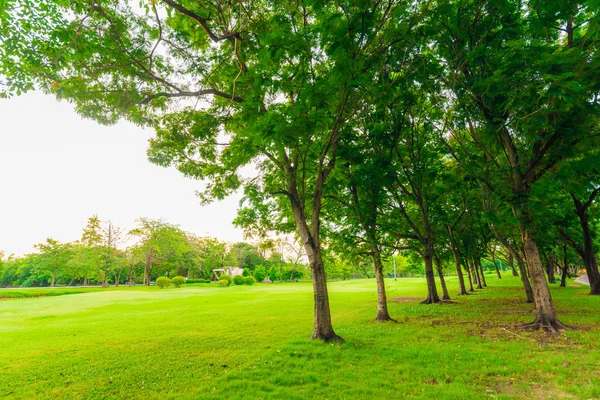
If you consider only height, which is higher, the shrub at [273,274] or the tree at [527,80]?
the tree at [527,80]

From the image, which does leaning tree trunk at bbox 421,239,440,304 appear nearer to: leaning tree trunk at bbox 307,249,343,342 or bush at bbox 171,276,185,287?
leaning tree trunk at bbox 307,249,343,342

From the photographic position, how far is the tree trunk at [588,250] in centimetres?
1546

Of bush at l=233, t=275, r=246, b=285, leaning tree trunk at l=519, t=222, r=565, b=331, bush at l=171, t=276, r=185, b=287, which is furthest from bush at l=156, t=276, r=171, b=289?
leaning tree trunk at l=519, t=222, r=565, b=331

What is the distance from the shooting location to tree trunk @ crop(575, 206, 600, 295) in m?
15.5

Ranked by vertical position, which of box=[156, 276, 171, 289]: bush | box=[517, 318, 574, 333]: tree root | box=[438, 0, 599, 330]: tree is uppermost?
box=[438, 0, 599, 330]: tree

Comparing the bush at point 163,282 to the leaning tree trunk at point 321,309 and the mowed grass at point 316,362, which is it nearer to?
the mowed grass at point 316,362

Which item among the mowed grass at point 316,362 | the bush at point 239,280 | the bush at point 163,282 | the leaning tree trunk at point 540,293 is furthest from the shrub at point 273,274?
the leaning tree trunk at point 540,293

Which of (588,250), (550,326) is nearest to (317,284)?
(550,326)

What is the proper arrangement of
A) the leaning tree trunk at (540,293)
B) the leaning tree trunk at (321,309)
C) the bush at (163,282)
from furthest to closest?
the bush at (163,282), the leaning tree trunk at (540,293), the leaning tree trunk at (321,309)

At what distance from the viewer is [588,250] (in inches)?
637

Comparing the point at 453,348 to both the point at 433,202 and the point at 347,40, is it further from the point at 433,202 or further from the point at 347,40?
the point at 433,202

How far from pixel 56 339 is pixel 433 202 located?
18.1m

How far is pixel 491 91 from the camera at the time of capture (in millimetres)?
7215

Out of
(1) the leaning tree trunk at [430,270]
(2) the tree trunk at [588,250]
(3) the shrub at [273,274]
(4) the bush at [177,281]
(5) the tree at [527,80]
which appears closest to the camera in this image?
(5) the tree at [527,80]
